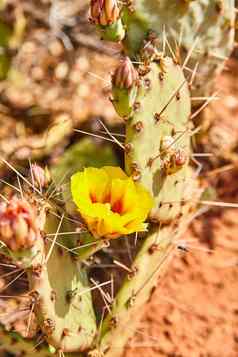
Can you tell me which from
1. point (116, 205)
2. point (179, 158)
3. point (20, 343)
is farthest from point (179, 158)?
point (20, 343)

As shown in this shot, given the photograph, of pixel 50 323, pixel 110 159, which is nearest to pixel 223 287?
pixel 110 159

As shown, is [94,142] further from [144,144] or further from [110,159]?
[144,144]

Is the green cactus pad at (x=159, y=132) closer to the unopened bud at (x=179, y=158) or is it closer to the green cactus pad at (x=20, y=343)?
the unopened bud at (x=179, y=158)

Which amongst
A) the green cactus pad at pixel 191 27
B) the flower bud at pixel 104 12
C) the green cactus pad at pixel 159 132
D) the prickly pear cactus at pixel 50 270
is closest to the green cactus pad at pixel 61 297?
the prickly pear cactus at pixel 50 270

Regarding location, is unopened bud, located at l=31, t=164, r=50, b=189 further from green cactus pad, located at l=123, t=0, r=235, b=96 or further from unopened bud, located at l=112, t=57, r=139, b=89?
green cactus pad, located at l=123, t=0, r=235, b=96

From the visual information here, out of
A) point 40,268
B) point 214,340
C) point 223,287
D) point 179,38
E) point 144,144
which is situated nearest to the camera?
point 40,268
